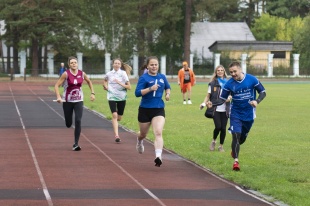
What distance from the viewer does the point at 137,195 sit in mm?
11523

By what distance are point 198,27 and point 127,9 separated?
85.4 feet

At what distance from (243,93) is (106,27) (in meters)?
67.5

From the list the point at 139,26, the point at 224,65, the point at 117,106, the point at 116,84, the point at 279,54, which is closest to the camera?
the point at 116,84

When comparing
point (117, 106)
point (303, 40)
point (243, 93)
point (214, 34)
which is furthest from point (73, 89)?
point (214, 34)

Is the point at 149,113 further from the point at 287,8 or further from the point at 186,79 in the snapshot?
the point at 287,8

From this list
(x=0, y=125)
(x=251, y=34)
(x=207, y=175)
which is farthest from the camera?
(x=251, y=34)

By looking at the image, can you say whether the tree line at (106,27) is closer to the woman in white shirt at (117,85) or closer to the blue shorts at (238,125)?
the woman in white shirt at (117,85)

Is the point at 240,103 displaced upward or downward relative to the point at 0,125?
upward

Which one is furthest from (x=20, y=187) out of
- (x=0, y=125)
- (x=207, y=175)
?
(x=0, y=125)

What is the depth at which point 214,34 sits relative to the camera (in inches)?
3910

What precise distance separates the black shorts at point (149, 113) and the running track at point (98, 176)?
0.82 m

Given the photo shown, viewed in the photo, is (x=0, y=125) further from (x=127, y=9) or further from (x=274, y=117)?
(x=127, y=9)

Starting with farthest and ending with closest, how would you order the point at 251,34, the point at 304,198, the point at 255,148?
the point at 251,34 → the point at 255,148 → the point at 304,198

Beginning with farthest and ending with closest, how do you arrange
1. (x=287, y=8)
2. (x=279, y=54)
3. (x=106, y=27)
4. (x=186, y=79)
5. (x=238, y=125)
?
(x=287, y=8)
(x=279, y=54)
(x=106, y=27)
(x=186, y=79)
(x=238, y=125)
